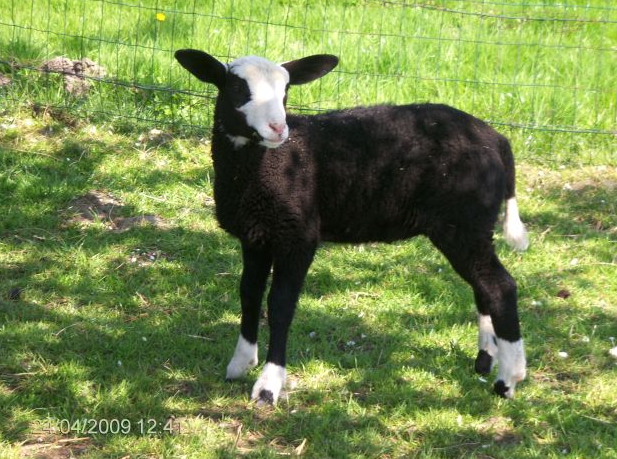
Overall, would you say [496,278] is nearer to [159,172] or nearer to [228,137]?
[228,137]

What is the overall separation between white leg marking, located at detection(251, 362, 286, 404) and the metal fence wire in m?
3.69

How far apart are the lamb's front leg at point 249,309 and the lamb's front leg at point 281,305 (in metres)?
0.19

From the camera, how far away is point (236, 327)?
18.5 ft

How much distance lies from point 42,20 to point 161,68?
154cm

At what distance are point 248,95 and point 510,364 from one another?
1.94 metres

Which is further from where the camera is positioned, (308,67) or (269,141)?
(308,67)

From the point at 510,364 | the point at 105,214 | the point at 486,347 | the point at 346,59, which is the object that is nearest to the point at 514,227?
the point at 486,347

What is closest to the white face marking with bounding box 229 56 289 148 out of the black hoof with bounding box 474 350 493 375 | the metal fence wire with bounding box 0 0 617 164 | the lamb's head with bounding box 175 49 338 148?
the lamb's head with bounding box 175 49 338 148

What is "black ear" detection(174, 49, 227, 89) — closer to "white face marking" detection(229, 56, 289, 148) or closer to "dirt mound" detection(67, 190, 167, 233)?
"white face marking" detection(229, 56, 289, 148)

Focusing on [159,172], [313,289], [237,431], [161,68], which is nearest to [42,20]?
[161,68]

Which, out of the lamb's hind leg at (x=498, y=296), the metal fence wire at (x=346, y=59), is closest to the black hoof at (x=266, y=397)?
the lamb's hind leg at (x=498, y=296)

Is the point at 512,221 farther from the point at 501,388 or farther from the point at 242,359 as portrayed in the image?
the point at 242,359

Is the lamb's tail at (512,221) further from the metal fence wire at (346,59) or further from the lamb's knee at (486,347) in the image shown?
the metal fence wire at (346,59)

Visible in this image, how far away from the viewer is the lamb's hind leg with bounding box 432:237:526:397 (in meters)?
4.85
